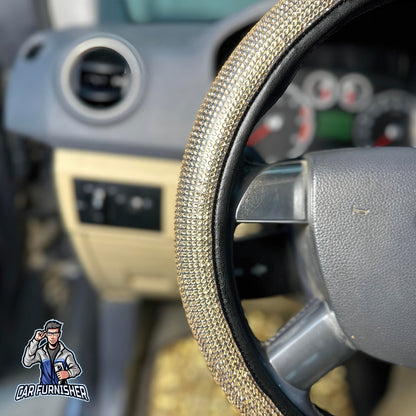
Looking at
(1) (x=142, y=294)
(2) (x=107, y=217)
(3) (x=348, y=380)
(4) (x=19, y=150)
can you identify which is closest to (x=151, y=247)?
(2) (x=107, y=217)

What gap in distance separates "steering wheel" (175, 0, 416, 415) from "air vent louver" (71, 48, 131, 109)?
0.38 m

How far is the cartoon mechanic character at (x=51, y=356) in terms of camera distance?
57 centimetres

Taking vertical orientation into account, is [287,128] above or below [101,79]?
below

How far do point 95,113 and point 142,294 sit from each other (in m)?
0.54

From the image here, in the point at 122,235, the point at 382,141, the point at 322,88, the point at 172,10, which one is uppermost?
the point at 172,10

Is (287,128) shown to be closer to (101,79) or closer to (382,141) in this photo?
(382,141)

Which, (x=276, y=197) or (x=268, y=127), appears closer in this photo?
(x=276, y=197)

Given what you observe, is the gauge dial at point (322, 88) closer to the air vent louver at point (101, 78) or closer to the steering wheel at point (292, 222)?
the air vent louver at point (101, 78)

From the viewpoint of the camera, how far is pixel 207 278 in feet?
1.55

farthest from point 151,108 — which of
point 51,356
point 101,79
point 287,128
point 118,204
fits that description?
point 51,356

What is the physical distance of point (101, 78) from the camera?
32.1 inches

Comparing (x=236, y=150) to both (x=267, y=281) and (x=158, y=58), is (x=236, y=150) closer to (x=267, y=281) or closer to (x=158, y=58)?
(x=267, y=281)

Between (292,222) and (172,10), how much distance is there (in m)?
0.58

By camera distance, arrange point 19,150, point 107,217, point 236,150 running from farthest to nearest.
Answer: point 19,150
point 107,217
point 236,150
